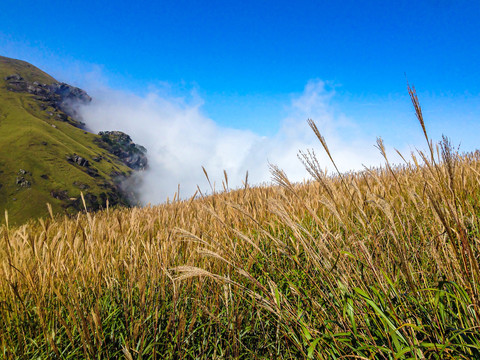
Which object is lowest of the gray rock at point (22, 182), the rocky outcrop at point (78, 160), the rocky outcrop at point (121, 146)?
the gray rock at point (22, 182)

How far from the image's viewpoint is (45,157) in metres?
105

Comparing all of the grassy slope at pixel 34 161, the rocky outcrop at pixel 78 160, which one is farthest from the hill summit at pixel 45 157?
the rocky outcrop at pixel 78 160

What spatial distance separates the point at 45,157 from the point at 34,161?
18.6 ft

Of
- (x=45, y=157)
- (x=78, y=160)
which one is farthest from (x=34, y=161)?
(x=78, y=160)

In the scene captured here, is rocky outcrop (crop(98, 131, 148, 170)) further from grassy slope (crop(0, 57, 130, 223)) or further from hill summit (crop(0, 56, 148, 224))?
grassy slope (crop(0, 57, 130, 223))

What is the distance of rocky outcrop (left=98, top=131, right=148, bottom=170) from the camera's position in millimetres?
175475

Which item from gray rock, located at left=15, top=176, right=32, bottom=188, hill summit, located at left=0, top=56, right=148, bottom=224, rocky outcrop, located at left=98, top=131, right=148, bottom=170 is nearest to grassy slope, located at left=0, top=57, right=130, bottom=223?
hill summit, located at left=0, top=56, right=148, bottom=224

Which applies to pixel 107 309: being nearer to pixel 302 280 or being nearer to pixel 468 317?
pixel 302 280

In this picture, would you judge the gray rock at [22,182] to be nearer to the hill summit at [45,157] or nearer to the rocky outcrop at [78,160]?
the hill summit at [45,157]

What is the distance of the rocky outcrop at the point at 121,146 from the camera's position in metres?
175

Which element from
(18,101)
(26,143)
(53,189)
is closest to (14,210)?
(53,189)

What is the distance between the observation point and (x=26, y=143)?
106 metres

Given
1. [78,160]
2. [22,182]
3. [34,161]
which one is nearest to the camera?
[22,182]

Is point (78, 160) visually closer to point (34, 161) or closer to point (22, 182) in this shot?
point (34, 161)
